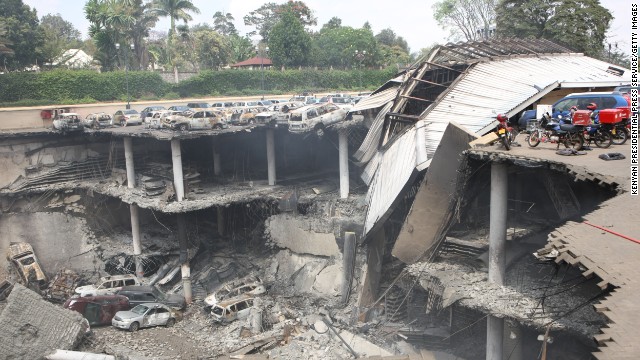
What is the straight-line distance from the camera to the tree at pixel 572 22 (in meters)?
41.6

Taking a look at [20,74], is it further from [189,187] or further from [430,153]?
[430,153]

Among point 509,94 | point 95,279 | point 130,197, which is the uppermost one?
point 509,94

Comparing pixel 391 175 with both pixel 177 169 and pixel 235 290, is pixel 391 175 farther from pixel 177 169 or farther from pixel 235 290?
pixel 177 169

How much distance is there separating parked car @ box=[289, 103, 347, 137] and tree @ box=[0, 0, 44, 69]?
104ft

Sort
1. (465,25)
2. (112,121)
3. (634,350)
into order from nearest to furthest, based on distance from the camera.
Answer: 1. (634,350)
2. (112,121)
3. (465,25)

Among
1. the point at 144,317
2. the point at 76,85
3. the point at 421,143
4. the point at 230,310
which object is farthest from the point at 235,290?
the point at 76,85

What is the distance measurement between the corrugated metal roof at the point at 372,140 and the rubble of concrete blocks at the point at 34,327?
15664mm

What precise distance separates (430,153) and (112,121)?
2314cm

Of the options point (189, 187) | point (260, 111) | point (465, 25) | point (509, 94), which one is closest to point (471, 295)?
point (509, 94)

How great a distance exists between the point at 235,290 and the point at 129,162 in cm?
1013

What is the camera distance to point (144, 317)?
2456 centimetres

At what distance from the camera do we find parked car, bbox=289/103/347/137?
28.0 m

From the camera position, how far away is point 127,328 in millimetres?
24234

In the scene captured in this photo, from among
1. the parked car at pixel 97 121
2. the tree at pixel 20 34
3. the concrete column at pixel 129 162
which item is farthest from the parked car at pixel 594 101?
the tree at pixel 20 34
